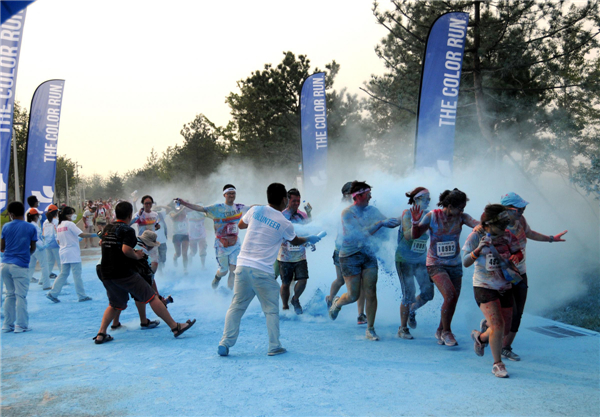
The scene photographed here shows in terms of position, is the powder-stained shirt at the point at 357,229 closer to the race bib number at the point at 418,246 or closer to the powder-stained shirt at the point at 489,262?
the race bib number at the point at 418,246

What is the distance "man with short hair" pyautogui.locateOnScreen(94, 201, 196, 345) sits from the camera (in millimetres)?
5676

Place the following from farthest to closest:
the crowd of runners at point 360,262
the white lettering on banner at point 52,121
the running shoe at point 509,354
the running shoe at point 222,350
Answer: the white lettering on banner at point 52,121 < the running shoe at point 222,350 < the running shoe at point 509,354 < the crowd of runners at point 360,262

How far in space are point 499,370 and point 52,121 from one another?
14.7 meters

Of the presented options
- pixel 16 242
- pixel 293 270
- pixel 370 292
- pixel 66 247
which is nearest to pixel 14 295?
pixel 16 242

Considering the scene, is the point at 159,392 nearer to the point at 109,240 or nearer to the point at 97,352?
the point at 97,352

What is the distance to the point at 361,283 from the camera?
6.05 meters

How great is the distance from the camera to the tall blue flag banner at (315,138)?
57.9ft

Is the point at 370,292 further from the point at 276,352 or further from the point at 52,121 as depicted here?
the point at 52,121

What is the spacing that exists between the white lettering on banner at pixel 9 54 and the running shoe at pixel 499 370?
10.5 m

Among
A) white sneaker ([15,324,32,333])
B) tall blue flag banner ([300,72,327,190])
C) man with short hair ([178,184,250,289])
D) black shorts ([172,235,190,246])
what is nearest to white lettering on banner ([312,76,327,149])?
tall blue flag banner ([300,72,327,190])

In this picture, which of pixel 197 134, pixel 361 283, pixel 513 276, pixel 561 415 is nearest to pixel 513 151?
pixel 361 283

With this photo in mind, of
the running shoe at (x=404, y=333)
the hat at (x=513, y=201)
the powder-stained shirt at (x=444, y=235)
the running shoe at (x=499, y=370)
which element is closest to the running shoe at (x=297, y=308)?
the running shoe at (x=404, y=333)

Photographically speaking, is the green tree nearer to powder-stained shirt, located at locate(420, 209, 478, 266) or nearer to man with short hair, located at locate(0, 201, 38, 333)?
powder-stained shirt, located at locate(420, 209, 478, 266)

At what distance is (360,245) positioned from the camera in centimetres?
566
